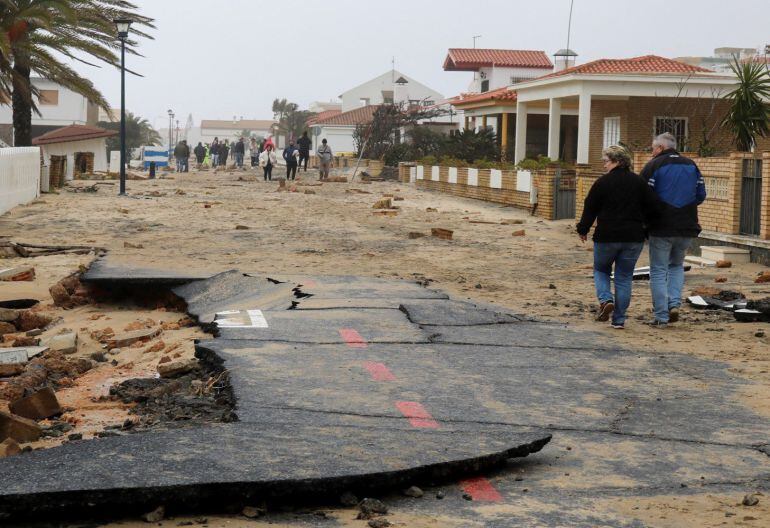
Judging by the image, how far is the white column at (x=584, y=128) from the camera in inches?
1243

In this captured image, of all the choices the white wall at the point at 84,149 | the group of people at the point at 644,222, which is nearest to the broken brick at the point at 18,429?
the group of people at the point at 644,222

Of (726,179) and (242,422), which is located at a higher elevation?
(726,179)

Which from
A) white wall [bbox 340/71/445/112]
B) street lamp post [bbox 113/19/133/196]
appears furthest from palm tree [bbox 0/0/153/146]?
white wall [bbox 340/71/445/112]

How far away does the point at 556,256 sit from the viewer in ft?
54.2

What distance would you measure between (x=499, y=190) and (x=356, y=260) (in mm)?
15930

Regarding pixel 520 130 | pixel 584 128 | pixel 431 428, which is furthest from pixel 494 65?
pixel 431 428

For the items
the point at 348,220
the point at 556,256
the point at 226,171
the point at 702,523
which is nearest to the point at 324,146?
the point at 226,171

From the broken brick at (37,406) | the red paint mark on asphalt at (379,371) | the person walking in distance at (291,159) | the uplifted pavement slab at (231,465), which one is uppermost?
the person walking in distance at (291,159)

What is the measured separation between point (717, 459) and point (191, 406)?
279 cm

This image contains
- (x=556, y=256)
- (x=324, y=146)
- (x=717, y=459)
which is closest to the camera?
(x=717, y=459)

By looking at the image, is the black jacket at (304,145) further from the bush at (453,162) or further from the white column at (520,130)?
the white column at (520,130)

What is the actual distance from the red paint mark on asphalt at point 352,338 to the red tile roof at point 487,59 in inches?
2052

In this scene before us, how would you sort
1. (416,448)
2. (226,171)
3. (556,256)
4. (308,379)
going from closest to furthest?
(416,448) → (308,379) → (556,256) → (226,171)

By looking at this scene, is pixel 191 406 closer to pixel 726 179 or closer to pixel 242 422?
pixel 242 422
